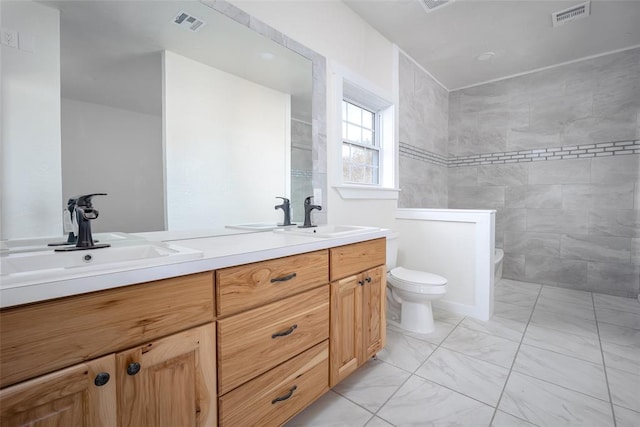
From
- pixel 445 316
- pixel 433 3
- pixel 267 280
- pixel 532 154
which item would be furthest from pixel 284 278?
pixel 532 154

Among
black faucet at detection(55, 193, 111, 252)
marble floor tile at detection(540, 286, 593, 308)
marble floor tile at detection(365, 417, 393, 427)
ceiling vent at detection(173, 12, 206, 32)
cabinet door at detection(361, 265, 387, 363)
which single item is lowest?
marble floor tile at detection(365, 417, 393, 427)

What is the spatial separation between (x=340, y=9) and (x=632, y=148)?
10.6 feet

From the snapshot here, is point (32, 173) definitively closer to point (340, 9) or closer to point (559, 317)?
point (340, 9)

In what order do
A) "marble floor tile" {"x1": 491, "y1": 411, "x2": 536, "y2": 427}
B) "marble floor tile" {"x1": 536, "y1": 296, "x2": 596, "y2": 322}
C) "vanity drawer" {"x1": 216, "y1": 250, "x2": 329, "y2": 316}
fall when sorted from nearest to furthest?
"vanity drawer" {"x1": 216, "y1": 250, "x2": 329, "y2": 316} → "marble floor tile" {"x1": 491, "y1": 411, "x2": 536, "y2": 427} → "marble floor tile" {"x1": 536, "y1": 296, "x2": 596, "y2": 322}

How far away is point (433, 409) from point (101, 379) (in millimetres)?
1418

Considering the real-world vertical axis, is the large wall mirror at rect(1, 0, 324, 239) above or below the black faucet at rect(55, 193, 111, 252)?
above

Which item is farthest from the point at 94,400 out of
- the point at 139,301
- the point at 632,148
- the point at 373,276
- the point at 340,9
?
the point at 632,148

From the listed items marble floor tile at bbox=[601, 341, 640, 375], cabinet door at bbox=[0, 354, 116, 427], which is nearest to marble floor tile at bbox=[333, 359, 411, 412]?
cabinet door at bbox=[0, 354, 116, 427]

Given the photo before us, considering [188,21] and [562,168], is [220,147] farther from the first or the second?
[562,168]

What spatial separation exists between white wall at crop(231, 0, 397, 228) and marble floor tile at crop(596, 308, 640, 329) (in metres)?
1.93

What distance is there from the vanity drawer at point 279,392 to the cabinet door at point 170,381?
0.08 m

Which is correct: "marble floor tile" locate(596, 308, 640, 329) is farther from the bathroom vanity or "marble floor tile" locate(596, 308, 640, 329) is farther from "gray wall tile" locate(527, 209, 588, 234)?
the bathroom vanity

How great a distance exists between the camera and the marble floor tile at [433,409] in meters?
1.35

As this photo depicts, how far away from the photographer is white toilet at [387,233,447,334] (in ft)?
6.96
